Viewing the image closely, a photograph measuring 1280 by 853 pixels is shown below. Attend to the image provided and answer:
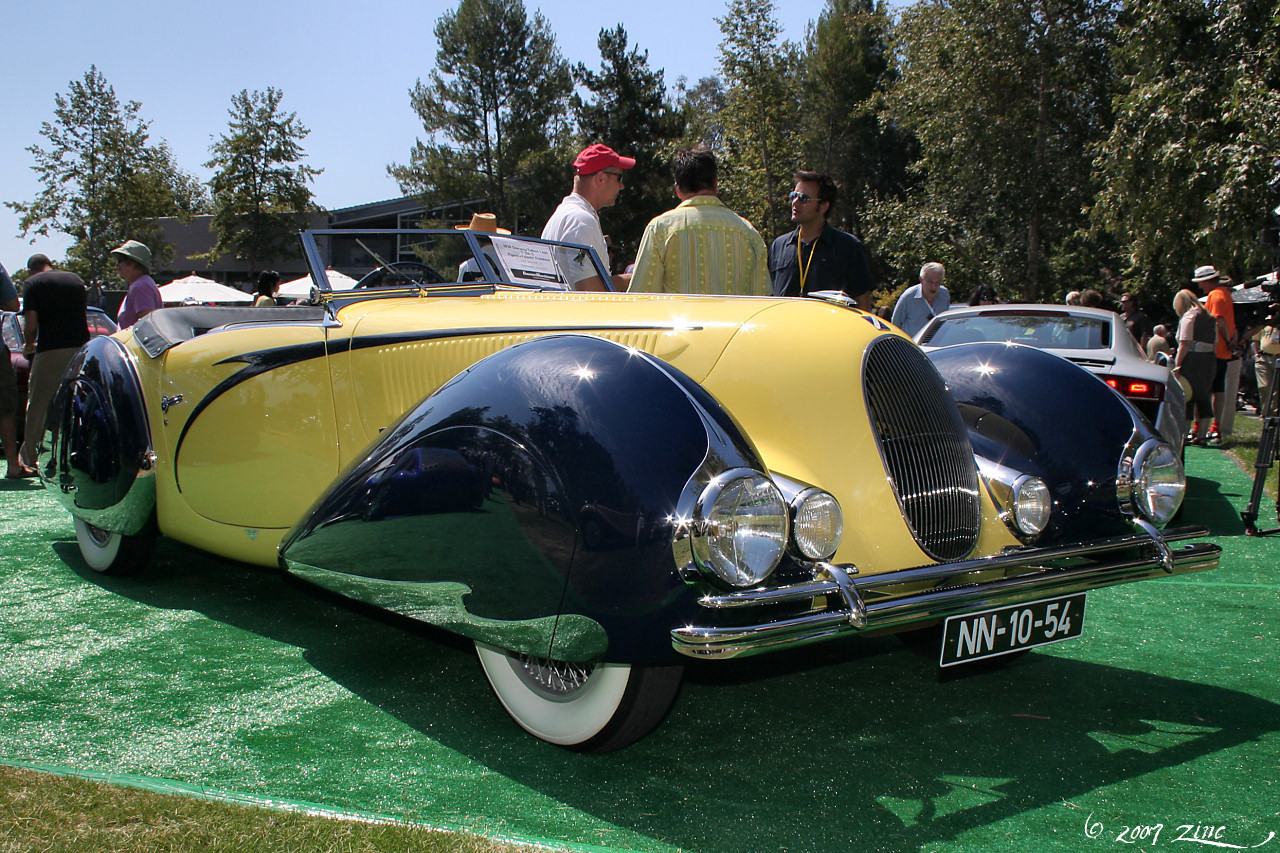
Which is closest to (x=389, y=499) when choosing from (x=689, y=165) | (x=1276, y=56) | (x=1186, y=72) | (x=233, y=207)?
(x=689, y=165)

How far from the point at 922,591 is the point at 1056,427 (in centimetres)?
109

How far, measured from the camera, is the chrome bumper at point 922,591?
1918 millimetres

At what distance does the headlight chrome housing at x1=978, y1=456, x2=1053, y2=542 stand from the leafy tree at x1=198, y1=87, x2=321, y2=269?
34574 mm

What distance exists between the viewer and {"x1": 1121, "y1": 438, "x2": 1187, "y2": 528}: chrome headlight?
2867mm

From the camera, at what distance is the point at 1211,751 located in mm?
2551

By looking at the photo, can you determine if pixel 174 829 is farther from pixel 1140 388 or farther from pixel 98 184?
pixel 98 184

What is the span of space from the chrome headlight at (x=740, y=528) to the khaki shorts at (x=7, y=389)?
7.09 m

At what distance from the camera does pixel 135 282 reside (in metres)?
7.55

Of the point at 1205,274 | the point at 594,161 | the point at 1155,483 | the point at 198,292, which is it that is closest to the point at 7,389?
the point at 594,161

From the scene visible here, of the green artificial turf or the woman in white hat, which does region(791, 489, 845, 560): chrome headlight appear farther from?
the woman in white hat

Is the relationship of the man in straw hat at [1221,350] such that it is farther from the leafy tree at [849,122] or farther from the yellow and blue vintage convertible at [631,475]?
the leafy tree at [849,122]

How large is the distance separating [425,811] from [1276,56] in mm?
16303

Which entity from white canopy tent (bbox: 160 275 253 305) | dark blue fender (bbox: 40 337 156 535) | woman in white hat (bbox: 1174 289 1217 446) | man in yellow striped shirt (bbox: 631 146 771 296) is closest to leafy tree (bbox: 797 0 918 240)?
white canopy tent (bbox: 160 275 253 305)

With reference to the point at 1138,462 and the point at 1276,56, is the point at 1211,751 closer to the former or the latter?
the point at 1138,462
